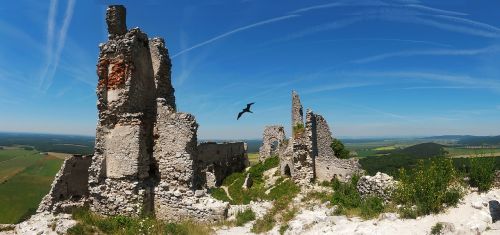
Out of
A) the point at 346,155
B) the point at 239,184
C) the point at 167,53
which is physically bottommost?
the point at 239,184

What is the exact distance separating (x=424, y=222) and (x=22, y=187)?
7633cm

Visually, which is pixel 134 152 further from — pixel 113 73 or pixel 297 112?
pixel 297 112

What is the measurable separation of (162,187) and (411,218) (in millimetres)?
8695

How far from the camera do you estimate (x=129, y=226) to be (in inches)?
492

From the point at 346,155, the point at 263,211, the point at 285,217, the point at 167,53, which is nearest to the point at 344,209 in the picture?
the point at 285,217

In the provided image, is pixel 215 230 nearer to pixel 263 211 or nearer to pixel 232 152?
pixel 263 211

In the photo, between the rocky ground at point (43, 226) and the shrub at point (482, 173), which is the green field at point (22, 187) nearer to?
the rocky ground at point (43, 226)

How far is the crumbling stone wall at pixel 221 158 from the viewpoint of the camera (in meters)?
30.3

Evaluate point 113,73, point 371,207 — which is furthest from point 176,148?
point 371,207

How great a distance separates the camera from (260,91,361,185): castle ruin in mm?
22078

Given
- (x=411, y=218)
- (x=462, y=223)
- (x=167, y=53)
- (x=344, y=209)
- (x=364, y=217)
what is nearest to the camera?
(x=462, y=223)

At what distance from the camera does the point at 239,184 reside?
27.5m

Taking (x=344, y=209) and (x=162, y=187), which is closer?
(x=344, y=209)

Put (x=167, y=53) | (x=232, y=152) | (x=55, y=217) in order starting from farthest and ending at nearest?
(x=232, y=152) → (x=167, y=53) → (x=55, y=217)
